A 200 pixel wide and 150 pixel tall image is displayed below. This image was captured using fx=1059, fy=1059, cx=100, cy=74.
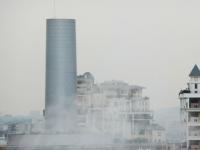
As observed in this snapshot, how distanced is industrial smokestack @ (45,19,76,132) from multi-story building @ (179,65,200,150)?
750 inches

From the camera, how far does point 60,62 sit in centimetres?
5259

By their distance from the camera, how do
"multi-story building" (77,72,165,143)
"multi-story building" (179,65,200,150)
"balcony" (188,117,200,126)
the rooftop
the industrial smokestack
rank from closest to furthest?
1. "multi-story building" (179,65,200,150)
2. "balcony" (188,117,200,126)
3. the rooftop
4. "multi-story building" (77,72,165,143)
5. the industrial smokestack

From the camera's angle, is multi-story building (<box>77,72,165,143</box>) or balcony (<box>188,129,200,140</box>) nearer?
balcony (<box>188,129,200,140</box>)

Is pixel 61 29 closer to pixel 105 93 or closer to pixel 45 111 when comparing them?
pixel 45 111

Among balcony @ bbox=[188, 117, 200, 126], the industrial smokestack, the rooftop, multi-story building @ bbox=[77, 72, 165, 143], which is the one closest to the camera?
balcony @ bbox=[188, 117, 200, 126]

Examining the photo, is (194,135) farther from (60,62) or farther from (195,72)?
(60,62)

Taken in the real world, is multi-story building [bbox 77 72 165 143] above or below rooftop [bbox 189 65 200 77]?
below

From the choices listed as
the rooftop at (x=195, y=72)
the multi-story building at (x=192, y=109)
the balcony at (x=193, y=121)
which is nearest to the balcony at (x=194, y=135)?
the multi-story building at (x=192, y=109)

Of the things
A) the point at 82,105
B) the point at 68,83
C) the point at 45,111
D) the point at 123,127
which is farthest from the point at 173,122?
the point at 68,83

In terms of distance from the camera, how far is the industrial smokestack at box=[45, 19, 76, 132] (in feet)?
161

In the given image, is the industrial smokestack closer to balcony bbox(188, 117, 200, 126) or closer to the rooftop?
the rooftop

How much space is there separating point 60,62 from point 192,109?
25123mm

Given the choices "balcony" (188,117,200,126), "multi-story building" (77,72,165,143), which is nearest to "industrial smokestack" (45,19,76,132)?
"multi-story building" (77,72,165,143)

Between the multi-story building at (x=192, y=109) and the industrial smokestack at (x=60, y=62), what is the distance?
750 inches
